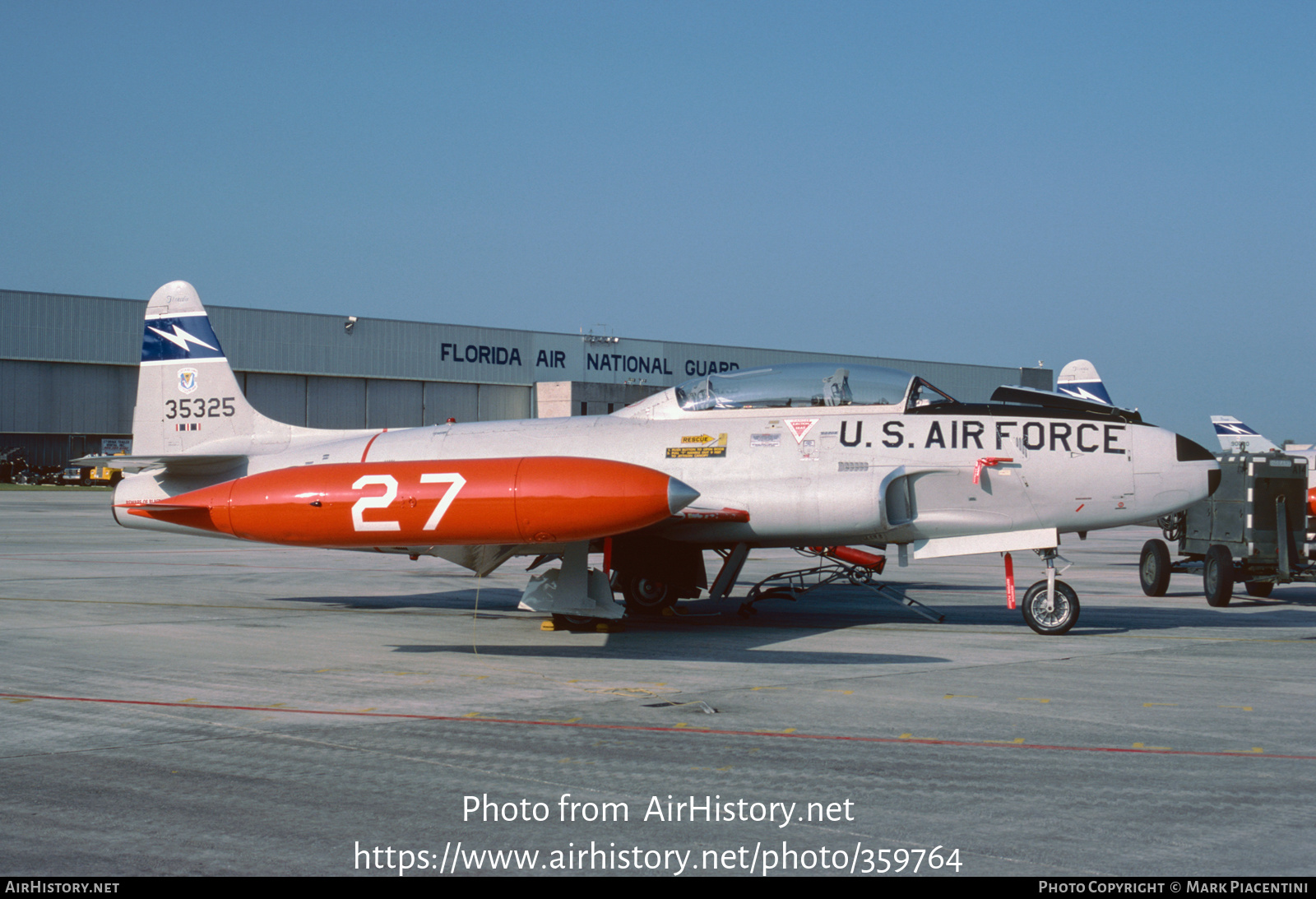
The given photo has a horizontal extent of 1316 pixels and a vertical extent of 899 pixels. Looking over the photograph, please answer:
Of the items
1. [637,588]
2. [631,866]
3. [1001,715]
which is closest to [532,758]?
[631,866]

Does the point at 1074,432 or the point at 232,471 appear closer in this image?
the point at 1074,432

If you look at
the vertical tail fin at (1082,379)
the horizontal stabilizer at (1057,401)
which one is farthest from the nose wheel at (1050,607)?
the vertical tail fin at (1082,379)

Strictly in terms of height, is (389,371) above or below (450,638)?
above

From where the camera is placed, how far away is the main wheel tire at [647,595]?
13.9 m

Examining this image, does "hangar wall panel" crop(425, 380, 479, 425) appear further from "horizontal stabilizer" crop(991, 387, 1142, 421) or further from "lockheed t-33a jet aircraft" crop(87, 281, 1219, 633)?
"horizontal stabilizer" crop(991, 387, 1142, 421)

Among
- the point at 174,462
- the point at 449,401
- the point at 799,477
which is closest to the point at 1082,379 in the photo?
the point at 799,477

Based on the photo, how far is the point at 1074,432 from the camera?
11.8 metres

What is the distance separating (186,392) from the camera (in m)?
15.1

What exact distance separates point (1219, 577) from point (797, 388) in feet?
23.9

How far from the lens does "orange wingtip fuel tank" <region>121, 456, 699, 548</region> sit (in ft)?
31.6

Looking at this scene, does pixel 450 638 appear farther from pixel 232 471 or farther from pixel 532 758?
pixel 532 758

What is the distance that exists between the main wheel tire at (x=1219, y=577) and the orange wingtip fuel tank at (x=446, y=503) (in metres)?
9.36

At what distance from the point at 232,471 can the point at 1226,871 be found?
494 inches
